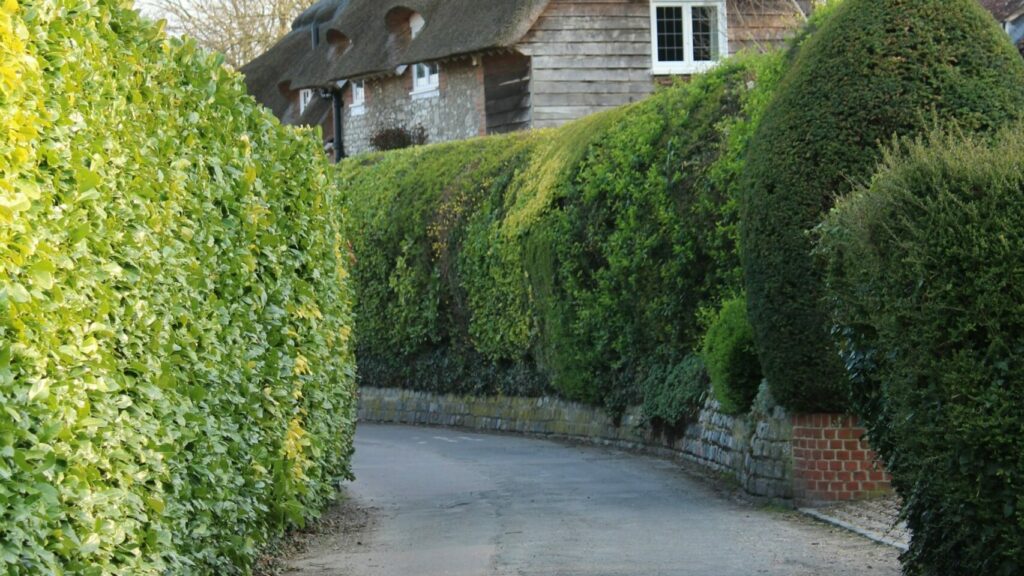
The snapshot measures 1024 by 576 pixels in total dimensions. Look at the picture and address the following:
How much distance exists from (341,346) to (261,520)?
148 inches

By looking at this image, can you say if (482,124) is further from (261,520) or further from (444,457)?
(261,520)

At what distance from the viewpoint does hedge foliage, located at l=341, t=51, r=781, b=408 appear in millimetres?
16406

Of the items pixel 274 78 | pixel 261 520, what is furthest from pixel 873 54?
pixel 274 78

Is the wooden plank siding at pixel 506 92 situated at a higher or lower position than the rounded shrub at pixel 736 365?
higher

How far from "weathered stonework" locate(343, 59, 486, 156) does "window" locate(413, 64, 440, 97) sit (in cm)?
14

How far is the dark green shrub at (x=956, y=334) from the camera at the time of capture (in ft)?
21.8

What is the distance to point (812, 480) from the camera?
12.4 metres

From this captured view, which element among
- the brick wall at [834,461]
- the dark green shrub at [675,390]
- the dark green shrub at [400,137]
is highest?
the dark green shrub at [400,137]

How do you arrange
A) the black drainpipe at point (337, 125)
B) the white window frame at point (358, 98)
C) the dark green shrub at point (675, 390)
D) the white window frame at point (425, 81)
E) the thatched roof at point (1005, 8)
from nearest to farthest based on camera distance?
the dark green shrub at point (675, 390) → the thatched roof at point (1005, 8) → the white window frame at point (425, 81) → the white window frame at point (358, 98) → the black drainpipe at point (337, 125)

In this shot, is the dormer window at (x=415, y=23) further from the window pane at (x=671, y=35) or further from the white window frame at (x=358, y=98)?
the window pane at (x=671, y=35)

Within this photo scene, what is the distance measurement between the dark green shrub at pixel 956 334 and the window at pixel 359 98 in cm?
3086

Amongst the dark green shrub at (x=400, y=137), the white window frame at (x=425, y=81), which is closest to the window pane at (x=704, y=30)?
the white window frame at (x=425, y=81)

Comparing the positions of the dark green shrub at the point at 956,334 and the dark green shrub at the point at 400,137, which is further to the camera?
the dark green shrub at the point at 400,137

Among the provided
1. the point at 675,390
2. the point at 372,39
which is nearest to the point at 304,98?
the point at 372,39
